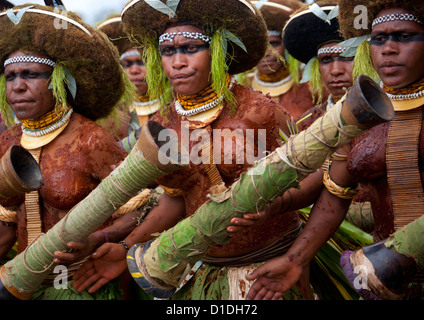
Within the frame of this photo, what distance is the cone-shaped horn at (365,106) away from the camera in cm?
239

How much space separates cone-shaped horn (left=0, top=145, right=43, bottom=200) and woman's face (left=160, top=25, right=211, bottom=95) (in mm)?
958

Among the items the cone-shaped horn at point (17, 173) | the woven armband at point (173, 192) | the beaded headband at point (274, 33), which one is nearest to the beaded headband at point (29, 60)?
the cone-shaped horn at point (17, 173)

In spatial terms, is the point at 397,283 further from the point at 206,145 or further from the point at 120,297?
the point at 120,297

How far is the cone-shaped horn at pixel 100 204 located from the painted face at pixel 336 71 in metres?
2.37

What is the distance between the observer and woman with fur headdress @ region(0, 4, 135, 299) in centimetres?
391

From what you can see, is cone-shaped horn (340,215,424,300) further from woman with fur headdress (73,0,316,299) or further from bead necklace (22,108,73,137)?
bead necklace (22,108,73,137)

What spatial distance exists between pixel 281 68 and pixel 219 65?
3.40 metres

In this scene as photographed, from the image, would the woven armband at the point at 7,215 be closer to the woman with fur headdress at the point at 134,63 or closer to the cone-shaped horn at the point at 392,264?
the cone-shaped horn at the point at 392,264

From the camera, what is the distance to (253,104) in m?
3.47

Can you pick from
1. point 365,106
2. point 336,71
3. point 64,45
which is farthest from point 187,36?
point 336,71

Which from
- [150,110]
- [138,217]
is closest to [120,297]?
[138,217]

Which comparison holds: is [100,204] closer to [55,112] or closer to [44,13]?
[55,112]

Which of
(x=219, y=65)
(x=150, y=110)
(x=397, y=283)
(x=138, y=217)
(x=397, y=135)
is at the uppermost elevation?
(x=219, y=65)

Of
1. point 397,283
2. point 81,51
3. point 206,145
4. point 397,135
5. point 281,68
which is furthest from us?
point 281,68
